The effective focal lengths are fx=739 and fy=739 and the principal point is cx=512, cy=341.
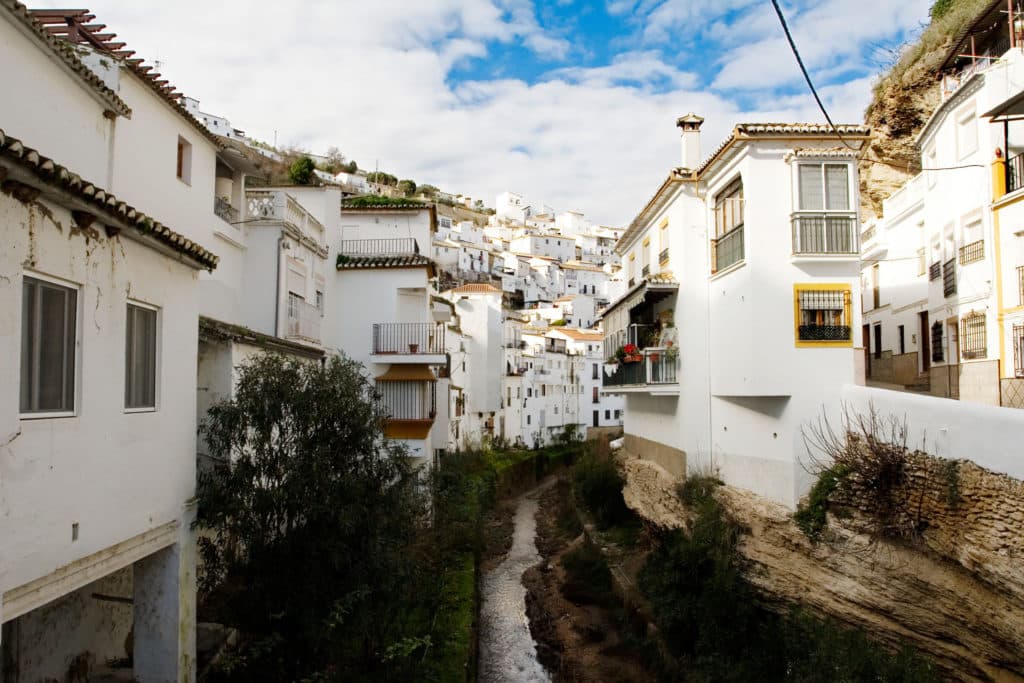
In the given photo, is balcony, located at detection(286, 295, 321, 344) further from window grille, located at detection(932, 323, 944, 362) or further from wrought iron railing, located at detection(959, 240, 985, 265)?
window grille, located at detection(932, 323, 944, 362)

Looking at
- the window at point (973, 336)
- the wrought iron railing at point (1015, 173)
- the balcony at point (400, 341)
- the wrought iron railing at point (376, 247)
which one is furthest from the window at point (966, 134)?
the wrought iron railing at point (376, 247)

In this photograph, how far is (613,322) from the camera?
26.2 meters

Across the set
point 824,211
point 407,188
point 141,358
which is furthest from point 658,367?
point 407,188

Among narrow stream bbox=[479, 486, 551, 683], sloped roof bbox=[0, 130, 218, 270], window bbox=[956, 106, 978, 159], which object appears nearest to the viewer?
sloped roof bbox=[0, 130, 218, 270]

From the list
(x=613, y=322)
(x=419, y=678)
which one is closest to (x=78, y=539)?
(x=419, y=678)

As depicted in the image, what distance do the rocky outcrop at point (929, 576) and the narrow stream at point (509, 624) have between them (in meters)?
6.62

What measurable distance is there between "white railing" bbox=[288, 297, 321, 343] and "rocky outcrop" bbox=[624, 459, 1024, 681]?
11804 mm

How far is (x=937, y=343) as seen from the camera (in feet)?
69.9

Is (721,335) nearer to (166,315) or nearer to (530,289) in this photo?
(166,315)

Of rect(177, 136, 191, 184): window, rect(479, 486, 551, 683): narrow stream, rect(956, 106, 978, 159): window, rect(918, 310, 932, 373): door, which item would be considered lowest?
rect(479, 486, 551, 683): narrow stream

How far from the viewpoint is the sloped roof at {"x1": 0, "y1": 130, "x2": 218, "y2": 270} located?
5.70 metres

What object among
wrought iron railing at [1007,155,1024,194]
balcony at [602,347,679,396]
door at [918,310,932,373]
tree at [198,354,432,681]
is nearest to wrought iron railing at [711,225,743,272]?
balcony at [602,347,679,396]

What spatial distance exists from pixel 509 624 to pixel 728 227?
13.0 meters

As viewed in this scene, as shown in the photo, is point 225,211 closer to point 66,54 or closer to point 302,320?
point 302,320
